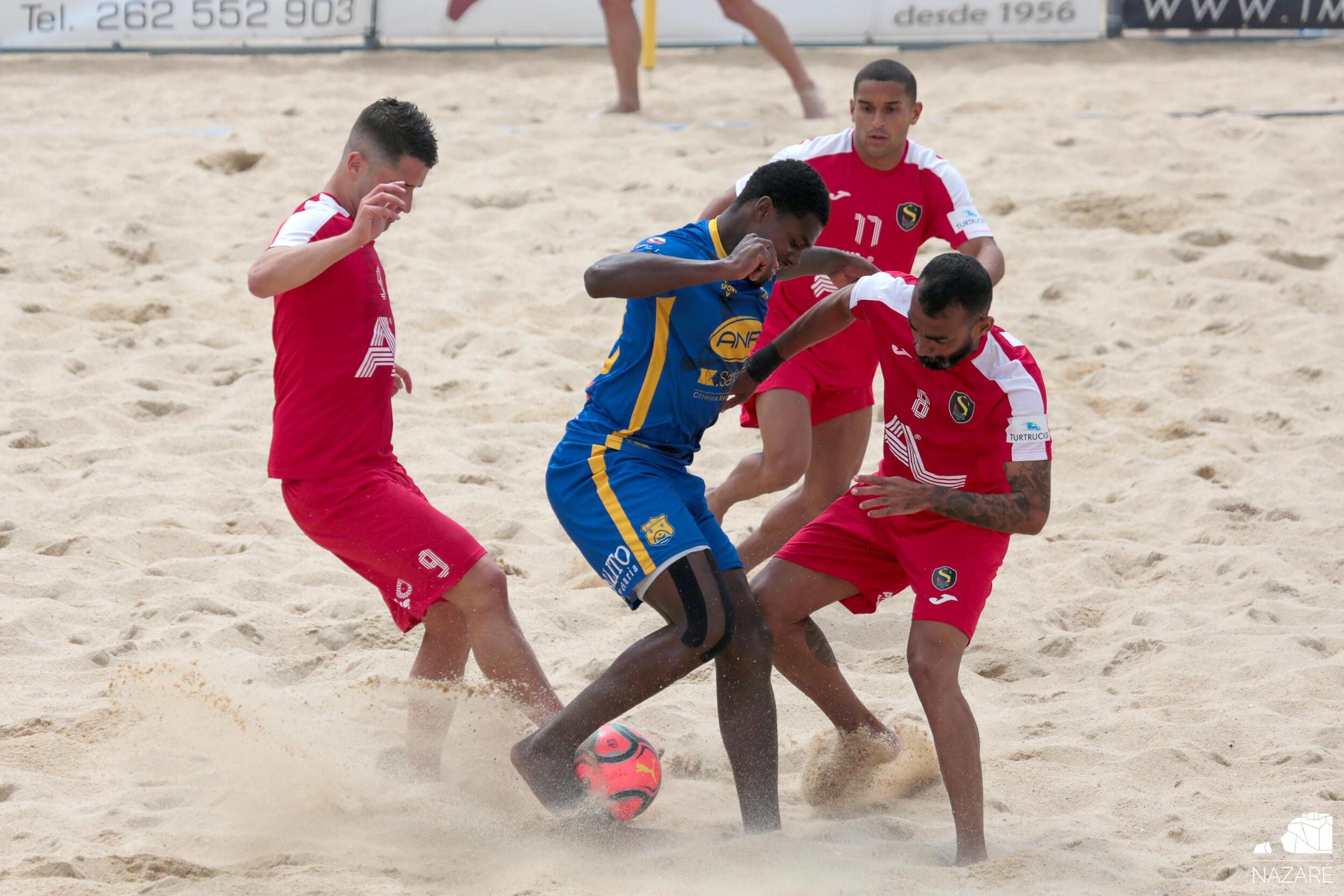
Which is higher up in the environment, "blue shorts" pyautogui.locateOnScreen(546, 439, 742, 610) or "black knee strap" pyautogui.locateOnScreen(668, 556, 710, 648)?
"blue shorts" pyautogui.locateOnScreen(546, 439, 742, 610)

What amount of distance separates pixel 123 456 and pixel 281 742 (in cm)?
227

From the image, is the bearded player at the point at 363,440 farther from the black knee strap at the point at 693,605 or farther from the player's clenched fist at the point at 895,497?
the player's clenched fist at the point at 895,497

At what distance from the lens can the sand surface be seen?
3418 millimetres

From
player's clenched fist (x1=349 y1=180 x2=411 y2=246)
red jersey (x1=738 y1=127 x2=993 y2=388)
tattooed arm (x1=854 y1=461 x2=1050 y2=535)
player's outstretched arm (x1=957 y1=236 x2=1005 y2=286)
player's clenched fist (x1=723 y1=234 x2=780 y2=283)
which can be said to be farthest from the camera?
red jersey (x1=738 y1=127 x2=993 y2=388)

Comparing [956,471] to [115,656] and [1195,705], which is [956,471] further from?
[115,656]

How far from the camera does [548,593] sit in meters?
4.78

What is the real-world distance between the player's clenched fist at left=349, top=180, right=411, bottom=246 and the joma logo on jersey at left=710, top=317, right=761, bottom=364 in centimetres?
Answer: 82

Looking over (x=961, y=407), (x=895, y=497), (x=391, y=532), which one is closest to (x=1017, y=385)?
(x=961, y=407)

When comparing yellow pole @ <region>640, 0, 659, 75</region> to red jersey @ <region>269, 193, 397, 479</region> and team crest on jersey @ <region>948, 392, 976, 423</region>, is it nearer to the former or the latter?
red jersey @ <region>269, 193, 397, 479</region>

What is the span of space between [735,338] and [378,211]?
93 centimetres

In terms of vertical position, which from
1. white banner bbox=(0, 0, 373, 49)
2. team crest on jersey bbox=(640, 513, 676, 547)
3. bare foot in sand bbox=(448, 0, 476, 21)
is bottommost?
team crest on jersey bbox=(640, 513, 676, 547)

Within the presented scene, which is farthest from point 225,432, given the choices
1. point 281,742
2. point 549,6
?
point 549,6

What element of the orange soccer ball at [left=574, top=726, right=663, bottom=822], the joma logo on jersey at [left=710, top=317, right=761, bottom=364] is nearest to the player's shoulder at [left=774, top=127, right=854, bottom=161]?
the joma logo on jersey at [left=710, top=317, right=761, bottom=364]

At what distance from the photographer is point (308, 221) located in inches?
137
